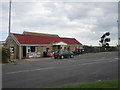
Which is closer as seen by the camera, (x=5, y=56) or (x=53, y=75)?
(x=53, y=75)

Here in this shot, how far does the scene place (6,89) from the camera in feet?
21.0

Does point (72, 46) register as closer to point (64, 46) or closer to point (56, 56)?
point (64, 46)

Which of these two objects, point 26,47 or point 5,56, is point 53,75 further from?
point 26,47

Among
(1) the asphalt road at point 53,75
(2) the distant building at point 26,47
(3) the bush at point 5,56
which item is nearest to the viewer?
(1) the asphalt road at point 53,75

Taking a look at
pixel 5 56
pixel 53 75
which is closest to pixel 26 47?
pixel 5 56

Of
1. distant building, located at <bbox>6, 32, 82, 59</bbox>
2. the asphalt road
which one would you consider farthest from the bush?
the asphalt road

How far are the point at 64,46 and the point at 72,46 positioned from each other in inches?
143

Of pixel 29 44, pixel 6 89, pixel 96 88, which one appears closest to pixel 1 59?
pixel 29 44

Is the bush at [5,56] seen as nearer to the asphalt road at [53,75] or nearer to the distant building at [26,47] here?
the distant building at [26,47]

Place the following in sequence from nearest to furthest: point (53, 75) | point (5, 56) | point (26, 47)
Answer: point (53, 75), point (5, 56), point (26, 47)

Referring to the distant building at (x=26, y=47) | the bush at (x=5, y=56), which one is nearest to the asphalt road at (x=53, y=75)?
the bush at (x=5, y=56)

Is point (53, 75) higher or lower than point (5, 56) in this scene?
lower

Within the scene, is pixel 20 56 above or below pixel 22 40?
below

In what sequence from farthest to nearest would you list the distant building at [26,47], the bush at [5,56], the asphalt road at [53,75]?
the distant building at [26,47] < the bush at [5,56] < the asphalt road at [53,75]
